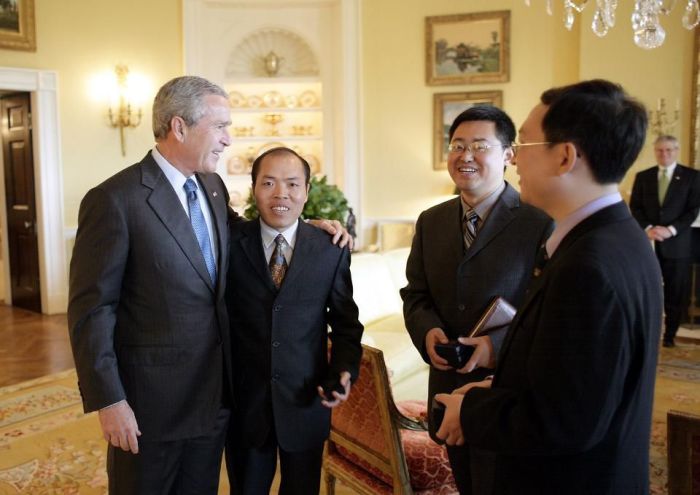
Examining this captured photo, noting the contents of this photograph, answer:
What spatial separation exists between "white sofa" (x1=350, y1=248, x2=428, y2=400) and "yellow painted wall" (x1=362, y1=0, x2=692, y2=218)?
3.06 metres

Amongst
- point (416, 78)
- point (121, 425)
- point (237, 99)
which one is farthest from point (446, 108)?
point (121, 425)

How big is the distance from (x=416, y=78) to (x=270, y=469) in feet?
22.4

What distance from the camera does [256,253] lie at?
195 centimetres

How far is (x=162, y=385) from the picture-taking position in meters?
1.76

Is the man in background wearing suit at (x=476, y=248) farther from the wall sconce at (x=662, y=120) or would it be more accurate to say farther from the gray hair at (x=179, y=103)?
the wall sconce at (x=662, y=120)

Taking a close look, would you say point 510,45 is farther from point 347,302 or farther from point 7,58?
point 347,302

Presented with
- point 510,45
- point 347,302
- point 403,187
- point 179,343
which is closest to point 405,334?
point 347,302

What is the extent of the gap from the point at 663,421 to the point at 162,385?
11.0ft

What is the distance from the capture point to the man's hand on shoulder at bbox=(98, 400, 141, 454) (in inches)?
65.3

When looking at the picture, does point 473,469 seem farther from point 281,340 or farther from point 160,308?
point 160,308

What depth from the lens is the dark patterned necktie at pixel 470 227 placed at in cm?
193

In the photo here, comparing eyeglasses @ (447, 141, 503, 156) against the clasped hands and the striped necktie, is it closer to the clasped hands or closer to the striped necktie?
the striped necktie

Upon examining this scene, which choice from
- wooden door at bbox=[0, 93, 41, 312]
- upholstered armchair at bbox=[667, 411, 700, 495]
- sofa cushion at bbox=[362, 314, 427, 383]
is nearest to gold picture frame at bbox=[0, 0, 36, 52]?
wooden door at bbox=[0, 93, 41, 312]

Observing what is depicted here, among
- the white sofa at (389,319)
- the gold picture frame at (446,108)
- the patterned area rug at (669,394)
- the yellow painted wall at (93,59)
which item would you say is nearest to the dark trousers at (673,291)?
the patterned area rug at (669,394)
